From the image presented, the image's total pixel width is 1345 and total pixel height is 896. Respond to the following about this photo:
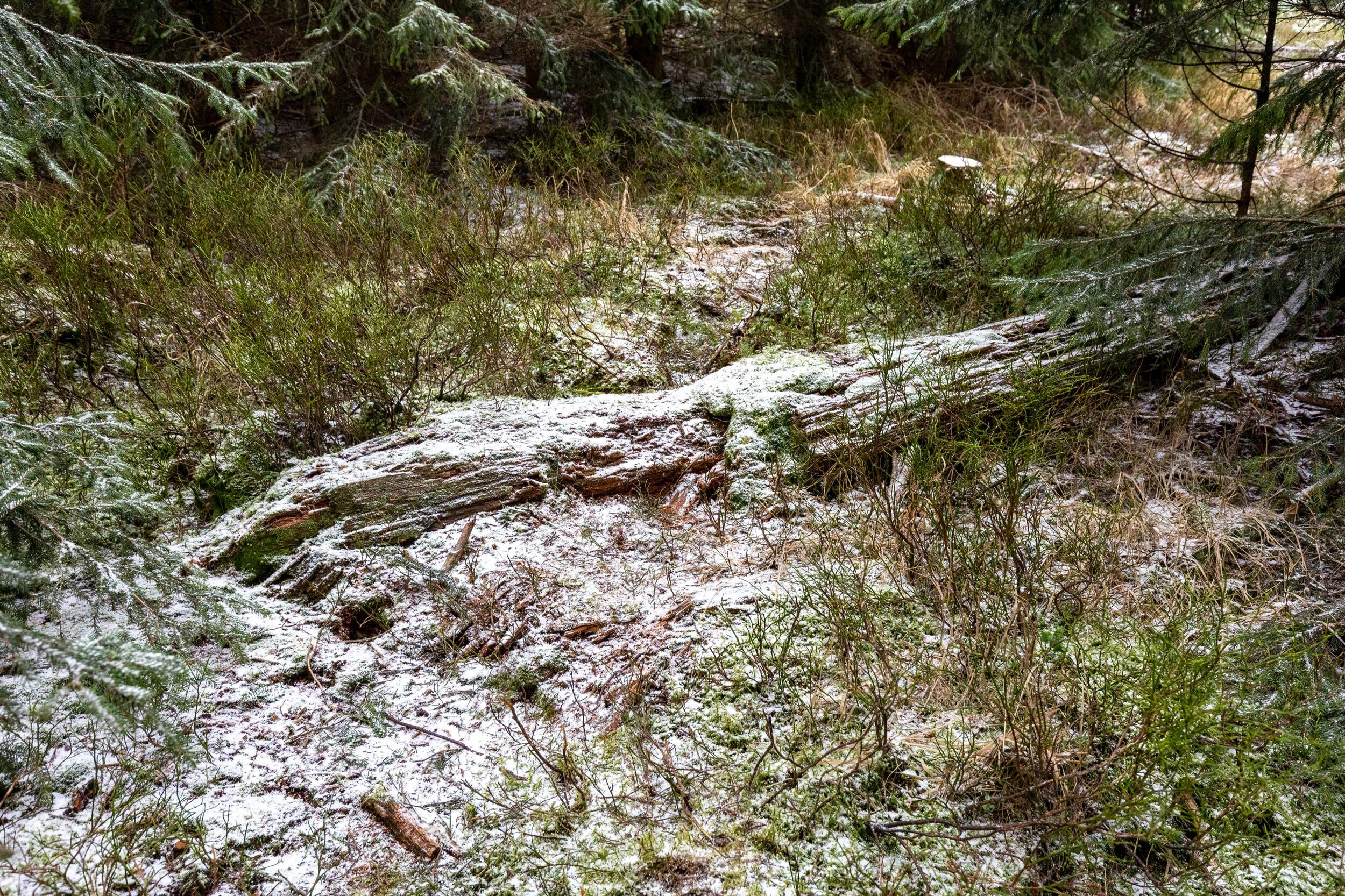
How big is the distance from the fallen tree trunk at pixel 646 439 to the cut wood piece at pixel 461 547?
→ 0.31ft

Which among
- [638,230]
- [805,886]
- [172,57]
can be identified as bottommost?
[805,886]

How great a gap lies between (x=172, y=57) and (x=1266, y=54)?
722cm

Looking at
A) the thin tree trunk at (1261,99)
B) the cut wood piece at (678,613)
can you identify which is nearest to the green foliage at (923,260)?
the thin tree trunk at (1261,99)

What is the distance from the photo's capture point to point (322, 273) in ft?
13.6

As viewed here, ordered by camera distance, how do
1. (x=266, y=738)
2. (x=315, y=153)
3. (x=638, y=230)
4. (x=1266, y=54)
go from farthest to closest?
(x=315, y=153) < (x=638, y=230) < (x=1266, y=54) < (x=266, y=738)

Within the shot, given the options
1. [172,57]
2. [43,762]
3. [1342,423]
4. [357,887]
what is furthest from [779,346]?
[172,57]

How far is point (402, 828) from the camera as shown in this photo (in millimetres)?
2057

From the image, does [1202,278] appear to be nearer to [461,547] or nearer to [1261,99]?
[1261,99]

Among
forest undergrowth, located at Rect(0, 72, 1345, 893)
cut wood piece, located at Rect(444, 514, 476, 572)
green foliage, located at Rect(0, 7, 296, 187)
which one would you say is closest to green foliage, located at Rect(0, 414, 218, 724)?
forest undergrowth, located at Rect(0, 72, 1345, 893)

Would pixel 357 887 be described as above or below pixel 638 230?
below

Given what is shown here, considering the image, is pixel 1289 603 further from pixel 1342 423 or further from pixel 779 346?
pixel 779 346

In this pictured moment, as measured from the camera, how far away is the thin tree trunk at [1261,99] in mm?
3650

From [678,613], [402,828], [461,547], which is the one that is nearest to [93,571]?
[402,828]

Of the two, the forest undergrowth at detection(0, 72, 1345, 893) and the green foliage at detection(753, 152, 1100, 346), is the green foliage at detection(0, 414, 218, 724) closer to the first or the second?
the forest undergrowth at detection(0, 72, 1345, 893)
